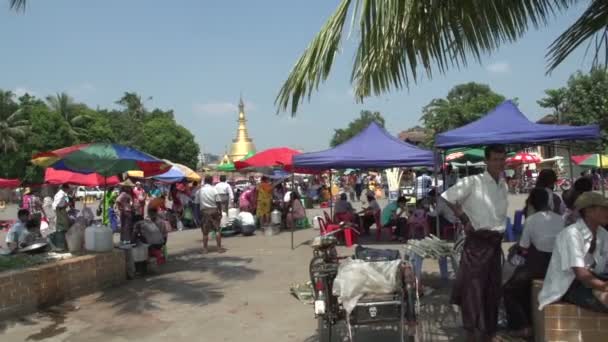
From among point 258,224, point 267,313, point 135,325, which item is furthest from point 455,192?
point 258,224

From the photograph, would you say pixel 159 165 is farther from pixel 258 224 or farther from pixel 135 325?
pixel 258 224

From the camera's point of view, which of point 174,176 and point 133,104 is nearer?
point 174,176

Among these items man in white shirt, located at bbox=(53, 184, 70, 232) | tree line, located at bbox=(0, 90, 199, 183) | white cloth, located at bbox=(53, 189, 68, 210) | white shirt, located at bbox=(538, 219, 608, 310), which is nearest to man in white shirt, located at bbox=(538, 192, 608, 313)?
white shirt, located at bbox=(538, 219, 608, 310)

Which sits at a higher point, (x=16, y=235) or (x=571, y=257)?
(x=16, y=235)

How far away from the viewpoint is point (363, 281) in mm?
4449

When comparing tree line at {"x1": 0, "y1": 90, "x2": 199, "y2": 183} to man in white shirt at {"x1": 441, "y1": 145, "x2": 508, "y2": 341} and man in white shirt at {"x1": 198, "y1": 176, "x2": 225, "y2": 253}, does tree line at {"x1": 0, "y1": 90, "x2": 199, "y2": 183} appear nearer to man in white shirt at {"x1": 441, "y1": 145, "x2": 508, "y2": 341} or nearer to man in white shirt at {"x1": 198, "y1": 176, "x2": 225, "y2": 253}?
man in white shirt at {"x1": 198, "y1": 176, "x2": 225, "y2": 253}

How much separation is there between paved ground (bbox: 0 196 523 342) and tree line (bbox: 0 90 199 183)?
34.4 metres

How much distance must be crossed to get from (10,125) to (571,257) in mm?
49862

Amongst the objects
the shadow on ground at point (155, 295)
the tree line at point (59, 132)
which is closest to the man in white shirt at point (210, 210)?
the shadow on ground at point (155, 295)

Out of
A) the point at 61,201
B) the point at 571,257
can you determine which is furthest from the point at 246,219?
the point at 571,257

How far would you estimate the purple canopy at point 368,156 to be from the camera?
1095 cm

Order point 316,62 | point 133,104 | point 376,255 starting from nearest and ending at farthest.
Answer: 1. point 316,62
2. point 376,255
3. point 133,104

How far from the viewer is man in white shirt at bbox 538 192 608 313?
380 cm

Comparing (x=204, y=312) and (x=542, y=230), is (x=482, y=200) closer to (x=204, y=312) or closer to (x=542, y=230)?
(x=542, y=230)
